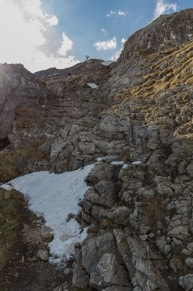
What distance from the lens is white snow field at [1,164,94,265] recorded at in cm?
1917

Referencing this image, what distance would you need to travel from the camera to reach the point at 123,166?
2338 cm

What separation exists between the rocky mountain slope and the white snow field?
924 millimetres

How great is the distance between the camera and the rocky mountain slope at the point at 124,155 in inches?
637

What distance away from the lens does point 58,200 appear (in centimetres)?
2369

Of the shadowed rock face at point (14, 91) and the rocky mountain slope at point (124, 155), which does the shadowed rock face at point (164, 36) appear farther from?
the shadowed rock face at point (14, 91)

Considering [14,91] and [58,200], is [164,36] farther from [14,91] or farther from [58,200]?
[58,200]

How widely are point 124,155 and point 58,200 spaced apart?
6274 mm

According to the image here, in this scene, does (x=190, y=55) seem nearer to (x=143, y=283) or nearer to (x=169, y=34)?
(x=169, y=34)

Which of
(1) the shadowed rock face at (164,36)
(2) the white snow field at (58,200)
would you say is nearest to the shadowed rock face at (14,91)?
(2) the white snow field at (58,200)

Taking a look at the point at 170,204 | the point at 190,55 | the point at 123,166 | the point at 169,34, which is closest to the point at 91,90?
the point at 190,55

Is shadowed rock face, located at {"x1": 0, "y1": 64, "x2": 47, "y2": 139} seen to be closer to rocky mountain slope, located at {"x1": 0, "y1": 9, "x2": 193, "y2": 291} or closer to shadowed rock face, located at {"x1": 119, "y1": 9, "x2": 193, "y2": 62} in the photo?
rocky mountain slope, located at {"x1": 0, "y1": 9, "x2": 193, "y2": 291}

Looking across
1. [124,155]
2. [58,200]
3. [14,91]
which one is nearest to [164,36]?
[14,91]

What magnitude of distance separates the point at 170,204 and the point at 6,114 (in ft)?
78.0

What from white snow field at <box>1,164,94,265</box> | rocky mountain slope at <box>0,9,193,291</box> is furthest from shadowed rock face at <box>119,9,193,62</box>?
white snow field at <box>1,164,94,265</box>
